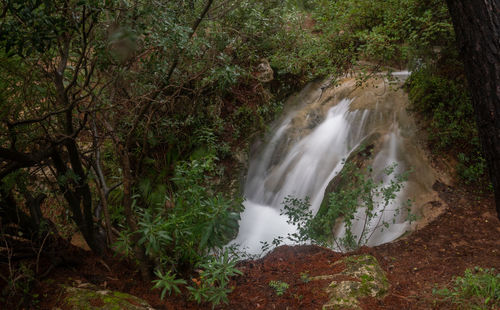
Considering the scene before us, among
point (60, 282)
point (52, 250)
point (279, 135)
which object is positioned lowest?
point (60, 282)

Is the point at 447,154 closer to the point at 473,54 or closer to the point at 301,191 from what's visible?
the point at 301,191

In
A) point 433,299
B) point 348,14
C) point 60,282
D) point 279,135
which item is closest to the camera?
point 60,282

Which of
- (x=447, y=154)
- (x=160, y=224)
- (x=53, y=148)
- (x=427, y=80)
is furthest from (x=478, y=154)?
(x=53, y=148)

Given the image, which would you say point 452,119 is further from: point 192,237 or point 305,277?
point 192,237

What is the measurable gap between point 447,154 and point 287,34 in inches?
167

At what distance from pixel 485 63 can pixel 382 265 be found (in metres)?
3.26

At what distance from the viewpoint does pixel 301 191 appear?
7.84 metres

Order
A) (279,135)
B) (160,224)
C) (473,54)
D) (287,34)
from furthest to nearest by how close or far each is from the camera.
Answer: (279,135) < (287,34) < (160,224) < (473,54)

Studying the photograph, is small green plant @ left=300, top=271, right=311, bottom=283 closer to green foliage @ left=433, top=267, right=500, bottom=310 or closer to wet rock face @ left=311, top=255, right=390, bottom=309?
wet rock face @ left=311, top=255, right=390, bottom=309

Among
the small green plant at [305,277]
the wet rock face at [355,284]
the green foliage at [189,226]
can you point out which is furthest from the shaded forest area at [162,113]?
the wet rock face at [355,284]

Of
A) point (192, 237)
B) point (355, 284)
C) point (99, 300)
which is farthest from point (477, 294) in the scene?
point (99, 300)

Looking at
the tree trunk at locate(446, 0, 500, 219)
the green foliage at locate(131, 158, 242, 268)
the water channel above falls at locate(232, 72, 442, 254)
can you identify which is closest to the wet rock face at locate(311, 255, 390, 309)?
the green foliage at locate(131, 158, 242, 268)

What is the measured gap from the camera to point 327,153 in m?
8.25

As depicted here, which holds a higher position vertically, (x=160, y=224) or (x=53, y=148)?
(x=53, y=148)
